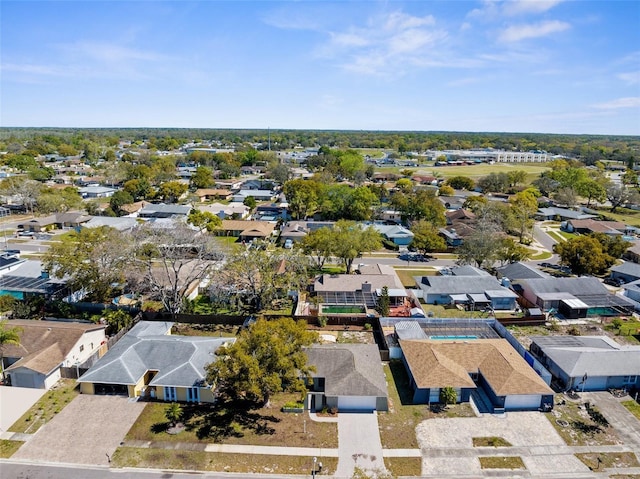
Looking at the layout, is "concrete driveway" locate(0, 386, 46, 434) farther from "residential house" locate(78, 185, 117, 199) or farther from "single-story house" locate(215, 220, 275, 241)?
"residential house" locate(78, 185, 117, 199)

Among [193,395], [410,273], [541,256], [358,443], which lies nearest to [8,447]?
[193,395]

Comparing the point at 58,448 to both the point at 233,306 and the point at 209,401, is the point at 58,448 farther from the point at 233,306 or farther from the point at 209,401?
the point at 233,306

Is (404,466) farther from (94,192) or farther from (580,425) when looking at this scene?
(94,192)

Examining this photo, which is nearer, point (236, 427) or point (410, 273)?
point (236, 427)

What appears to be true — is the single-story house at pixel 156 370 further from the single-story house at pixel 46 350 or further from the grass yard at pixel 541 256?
the grass yard at pixel 541 256

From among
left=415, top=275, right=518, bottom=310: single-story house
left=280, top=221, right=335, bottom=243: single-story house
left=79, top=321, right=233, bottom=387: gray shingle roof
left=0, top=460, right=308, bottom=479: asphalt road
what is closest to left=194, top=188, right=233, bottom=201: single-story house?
left=280, top=221, right=335, bottom=243: single-story house

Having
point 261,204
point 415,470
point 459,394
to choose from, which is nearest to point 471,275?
point 459,394

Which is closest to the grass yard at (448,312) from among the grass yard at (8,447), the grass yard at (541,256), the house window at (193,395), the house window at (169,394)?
the grass yard at (541,256)
